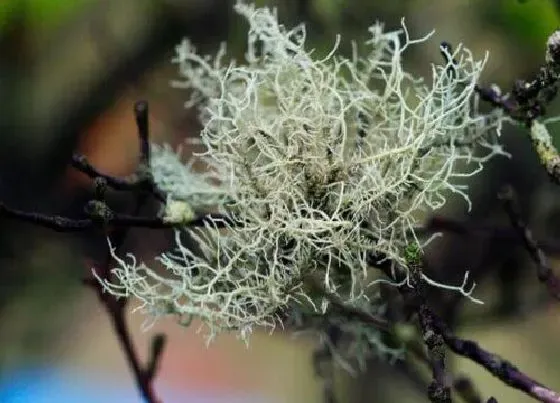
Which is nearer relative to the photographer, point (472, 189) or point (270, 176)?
point (270, 176)

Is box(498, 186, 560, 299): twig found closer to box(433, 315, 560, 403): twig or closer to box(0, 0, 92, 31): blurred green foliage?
box(433, 315, 560, 403): twig

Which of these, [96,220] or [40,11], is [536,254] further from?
[40,11]

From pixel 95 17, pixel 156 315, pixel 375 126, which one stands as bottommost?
pixel 156 315

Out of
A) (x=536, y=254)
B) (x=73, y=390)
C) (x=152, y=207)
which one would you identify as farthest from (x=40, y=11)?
(x=536, y=254)

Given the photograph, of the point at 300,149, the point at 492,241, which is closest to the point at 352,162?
the point at 300,149

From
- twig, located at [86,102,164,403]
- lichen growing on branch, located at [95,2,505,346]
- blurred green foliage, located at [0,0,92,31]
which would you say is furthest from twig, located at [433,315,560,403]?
blurred green foliage, located at [0,0,92,31]

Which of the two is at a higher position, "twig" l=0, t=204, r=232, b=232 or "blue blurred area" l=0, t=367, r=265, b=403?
"twig" l=0, t=204, r=232, b=232

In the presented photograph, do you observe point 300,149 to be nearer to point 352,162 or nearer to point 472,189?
point 352,162
